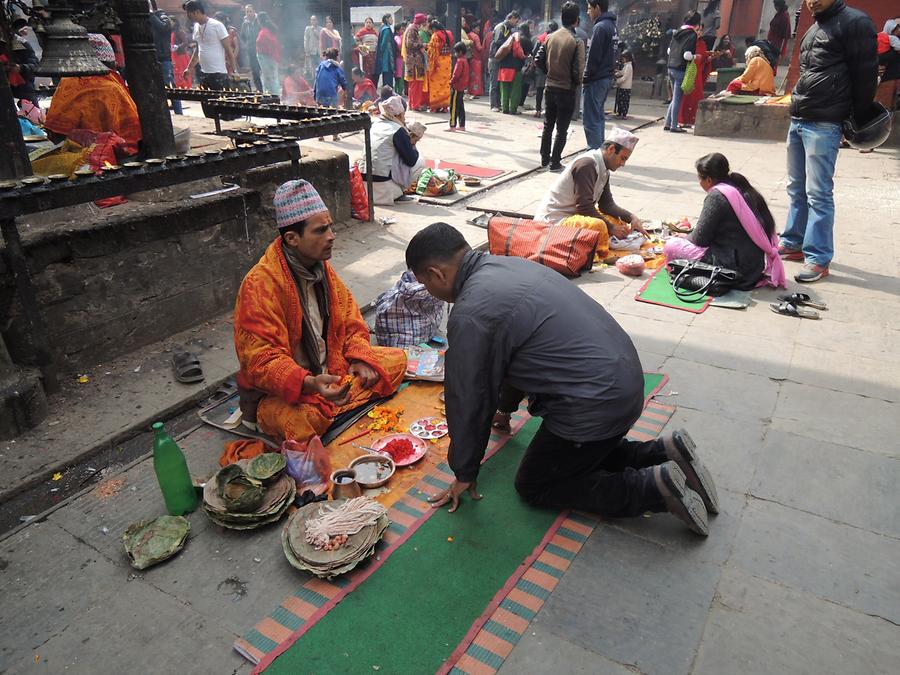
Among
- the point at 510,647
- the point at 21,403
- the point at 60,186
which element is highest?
the point at 60,186

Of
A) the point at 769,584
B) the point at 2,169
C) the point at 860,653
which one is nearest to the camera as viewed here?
the point at 860,653

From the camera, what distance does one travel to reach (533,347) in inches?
A: 99.7

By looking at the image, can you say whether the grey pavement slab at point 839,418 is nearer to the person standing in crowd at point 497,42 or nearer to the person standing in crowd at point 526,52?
the person standing in crowd at point 526,52

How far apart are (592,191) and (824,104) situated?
1901mm

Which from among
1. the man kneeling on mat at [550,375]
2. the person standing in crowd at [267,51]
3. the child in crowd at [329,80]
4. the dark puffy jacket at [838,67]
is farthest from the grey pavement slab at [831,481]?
the person standing in crowd at [267,51]

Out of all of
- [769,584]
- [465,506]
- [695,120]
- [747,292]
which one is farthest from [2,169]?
[695,120]

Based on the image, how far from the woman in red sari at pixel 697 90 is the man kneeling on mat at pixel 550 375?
1115cm

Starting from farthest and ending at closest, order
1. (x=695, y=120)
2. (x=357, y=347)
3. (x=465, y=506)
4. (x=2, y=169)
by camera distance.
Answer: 1. (x=695, y=120)
2. (x=2, y=169)
3. (x=357, y=347)
4. (x=465, y=506)

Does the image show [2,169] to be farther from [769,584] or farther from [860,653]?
[860,653]

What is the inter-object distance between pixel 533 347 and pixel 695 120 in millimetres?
11508

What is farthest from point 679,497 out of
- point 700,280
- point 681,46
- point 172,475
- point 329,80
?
point 681,46

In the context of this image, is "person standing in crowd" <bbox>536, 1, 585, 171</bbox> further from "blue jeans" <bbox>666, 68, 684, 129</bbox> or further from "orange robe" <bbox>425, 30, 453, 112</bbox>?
"orange robe" <bbox>425, 30, 453, 112</bbox>

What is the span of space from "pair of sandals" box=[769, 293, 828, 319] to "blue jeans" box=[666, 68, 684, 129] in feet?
27.7

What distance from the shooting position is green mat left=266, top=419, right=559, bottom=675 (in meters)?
2.20
